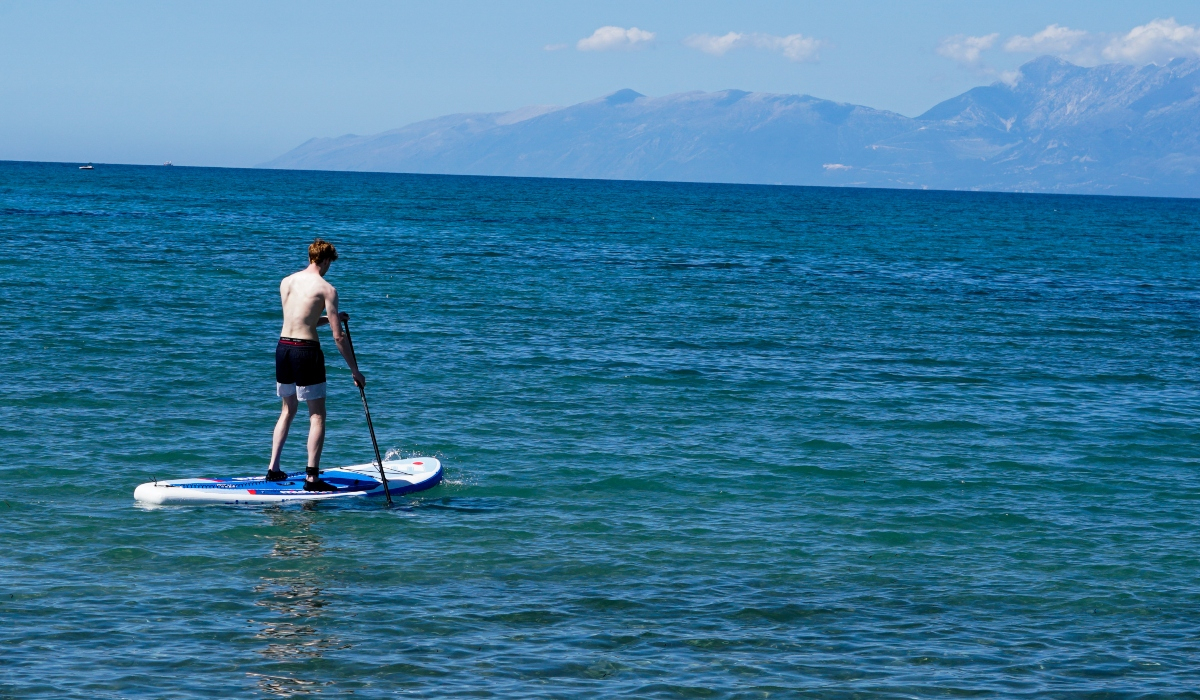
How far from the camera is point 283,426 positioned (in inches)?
493

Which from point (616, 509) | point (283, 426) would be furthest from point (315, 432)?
point (616, 509)

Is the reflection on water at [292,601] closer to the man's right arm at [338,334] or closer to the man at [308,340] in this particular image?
the man at [308,340]

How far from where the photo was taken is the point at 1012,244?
228ft

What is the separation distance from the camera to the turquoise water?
341 inches

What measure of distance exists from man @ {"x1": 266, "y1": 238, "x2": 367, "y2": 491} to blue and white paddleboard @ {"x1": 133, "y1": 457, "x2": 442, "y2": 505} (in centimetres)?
52

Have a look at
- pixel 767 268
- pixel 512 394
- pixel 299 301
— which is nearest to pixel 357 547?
pixel 299 301

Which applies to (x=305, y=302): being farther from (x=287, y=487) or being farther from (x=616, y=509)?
(x=616, y=509)

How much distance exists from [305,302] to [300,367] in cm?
66

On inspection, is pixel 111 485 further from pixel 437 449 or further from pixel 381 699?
pixel 381 699

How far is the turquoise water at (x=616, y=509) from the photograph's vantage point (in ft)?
28.4

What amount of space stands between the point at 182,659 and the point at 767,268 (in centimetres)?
4116

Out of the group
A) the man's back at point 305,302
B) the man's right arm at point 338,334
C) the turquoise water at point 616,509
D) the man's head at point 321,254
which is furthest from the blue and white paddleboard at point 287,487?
the man's head at point 321,254

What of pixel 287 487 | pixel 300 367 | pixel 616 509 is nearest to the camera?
→ pixel 300 367

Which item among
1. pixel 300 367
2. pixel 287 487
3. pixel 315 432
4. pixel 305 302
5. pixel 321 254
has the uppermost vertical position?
pixel 321 254
